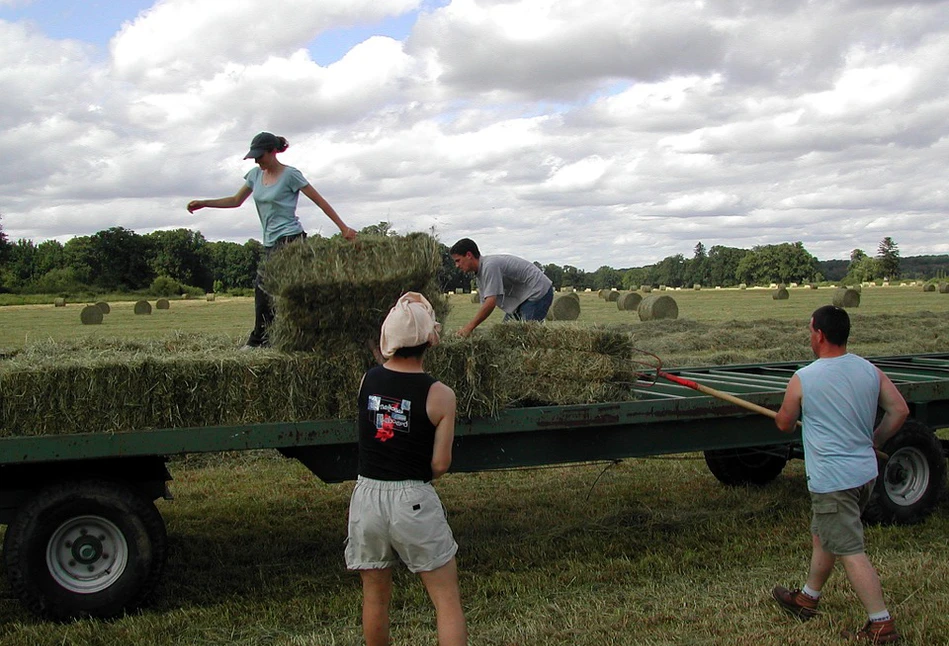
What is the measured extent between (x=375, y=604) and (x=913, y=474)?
4.63 meters

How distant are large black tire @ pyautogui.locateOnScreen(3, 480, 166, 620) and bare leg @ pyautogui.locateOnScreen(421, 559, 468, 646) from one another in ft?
6.44

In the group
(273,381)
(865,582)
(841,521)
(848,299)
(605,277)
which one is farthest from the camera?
(605,277)

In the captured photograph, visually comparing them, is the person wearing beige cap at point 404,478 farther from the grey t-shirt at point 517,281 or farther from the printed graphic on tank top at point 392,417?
the grey t-shirt at point 517,281

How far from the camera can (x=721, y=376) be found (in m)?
7.90

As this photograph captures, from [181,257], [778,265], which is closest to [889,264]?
[778,265]

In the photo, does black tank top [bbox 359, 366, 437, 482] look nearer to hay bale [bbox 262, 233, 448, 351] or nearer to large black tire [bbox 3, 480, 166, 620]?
hay bale [bbox 262, 233, 448, 351]

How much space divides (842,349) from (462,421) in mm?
2015

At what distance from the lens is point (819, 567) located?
4.80m

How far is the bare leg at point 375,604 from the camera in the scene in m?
3.80

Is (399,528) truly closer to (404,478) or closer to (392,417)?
(404,478)

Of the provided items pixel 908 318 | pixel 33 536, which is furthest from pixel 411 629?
pixel 908 318

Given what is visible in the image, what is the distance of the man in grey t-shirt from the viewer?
24.0 ft

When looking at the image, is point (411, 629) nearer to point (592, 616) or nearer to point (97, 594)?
point (592, 616)

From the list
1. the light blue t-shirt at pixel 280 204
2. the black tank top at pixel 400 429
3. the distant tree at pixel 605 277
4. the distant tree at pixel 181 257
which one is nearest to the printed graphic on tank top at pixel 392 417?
the black tank top at pixel 400 429
